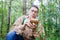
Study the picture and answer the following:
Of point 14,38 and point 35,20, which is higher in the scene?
point 35,20

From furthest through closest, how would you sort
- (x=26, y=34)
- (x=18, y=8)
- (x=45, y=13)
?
1. (x=18, y=8)
2. (x=45, y=13)
3. (x=26, y=34)

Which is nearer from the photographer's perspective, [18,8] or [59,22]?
[59,22]

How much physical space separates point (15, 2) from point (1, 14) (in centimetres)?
167

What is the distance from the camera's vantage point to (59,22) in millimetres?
4117

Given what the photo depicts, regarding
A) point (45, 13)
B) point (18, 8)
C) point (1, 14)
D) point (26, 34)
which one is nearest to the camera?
point (26, 34)

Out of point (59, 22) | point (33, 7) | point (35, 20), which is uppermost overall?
point (33, 7)

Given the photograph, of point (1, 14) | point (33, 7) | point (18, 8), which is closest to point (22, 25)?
point (33, 7)

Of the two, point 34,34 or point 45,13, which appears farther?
point 45,13

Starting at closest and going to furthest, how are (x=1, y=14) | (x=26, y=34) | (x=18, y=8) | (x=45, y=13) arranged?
(x=26, y=34) < (x=45, y=13) < (x=1, y=14) < (x=18, y=8)

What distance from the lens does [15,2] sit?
6301mm

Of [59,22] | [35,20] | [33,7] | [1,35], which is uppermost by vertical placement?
[33,7]

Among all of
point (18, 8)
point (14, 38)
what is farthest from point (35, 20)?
point (18, 8)

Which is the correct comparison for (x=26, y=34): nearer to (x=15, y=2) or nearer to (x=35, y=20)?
(x=35, y=20)

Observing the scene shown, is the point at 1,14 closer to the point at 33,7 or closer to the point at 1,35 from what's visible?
the point at 1,35
